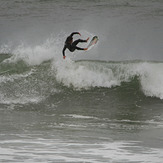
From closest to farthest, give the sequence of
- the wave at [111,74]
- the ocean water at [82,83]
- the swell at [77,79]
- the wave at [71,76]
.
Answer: the ocean water at [82,83]
the swell at [77,79]
the wave at [71,76]
the wave at [111,74]

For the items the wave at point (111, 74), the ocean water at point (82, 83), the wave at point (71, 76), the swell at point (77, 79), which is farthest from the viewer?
the wave at point (111, 74)

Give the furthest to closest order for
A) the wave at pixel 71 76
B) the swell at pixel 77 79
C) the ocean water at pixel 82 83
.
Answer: the wave at pixel 71 76
the swell at pixel 77 79
the ocean water at pixel 82 83

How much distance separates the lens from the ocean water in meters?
9.52

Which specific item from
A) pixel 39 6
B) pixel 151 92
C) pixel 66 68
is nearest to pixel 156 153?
pixel 151 92

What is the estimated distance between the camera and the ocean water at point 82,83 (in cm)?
952

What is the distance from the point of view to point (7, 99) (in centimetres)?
1554

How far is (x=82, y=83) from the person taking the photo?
1712cm

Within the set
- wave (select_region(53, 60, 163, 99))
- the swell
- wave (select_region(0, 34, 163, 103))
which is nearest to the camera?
the swell

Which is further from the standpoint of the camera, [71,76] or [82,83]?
[71,76]

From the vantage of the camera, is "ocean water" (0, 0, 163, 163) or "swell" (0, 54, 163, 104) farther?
"swell" (0, 54, 163, 104)

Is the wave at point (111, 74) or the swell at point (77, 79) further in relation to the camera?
the wave at point (111, 74)

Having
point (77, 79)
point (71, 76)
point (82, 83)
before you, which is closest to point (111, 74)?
point (82, 83)

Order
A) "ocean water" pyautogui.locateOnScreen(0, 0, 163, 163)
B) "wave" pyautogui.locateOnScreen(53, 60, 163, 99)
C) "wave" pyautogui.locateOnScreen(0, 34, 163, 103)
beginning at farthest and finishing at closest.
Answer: "wave" pyautogui.locateOnScreen(53, 60, 163, 99), "wave" pyautogui.locateOnScreen(0, 34, 163, 103), "ocean water" pyautogui.locateOnScreen(0, 0, 163, 163)

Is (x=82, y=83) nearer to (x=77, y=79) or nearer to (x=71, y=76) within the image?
(x=77, y=79)
